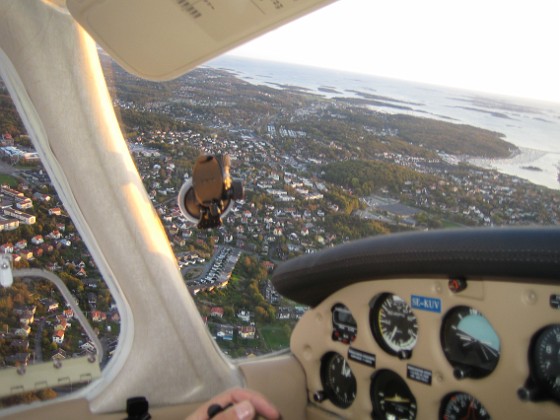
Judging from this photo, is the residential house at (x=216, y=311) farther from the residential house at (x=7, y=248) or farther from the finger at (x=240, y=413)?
the finger at (x=240, y=413)

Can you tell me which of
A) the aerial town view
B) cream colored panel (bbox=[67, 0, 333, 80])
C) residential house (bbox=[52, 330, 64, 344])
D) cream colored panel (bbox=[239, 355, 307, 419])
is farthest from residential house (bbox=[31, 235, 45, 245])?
cream colored panel (bbox=[239, 355, 307, 419])

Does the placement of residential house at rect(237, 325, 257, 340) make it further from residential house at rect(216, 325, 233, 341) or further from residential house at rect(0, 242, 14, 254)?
residential house at rect(0, 242, 14, 254)

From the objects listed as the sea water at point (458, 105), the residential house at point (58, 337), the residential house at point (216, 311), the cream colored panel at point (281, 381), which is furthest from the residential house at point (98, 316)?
the sea water at point (458, 105)

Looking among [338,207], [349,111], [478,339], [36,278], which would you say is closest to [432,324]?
[478,339]

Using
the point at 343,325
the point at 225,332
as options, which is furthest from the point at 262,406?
the point at 343,325

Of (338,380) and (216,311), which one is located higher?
(216,311)

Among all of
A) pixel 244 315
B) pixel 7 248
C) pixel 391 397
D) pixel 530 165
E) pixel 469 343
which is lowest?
pixel 391 397

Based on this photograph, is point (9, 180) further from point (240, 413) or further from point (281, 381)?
point (281, 381)
